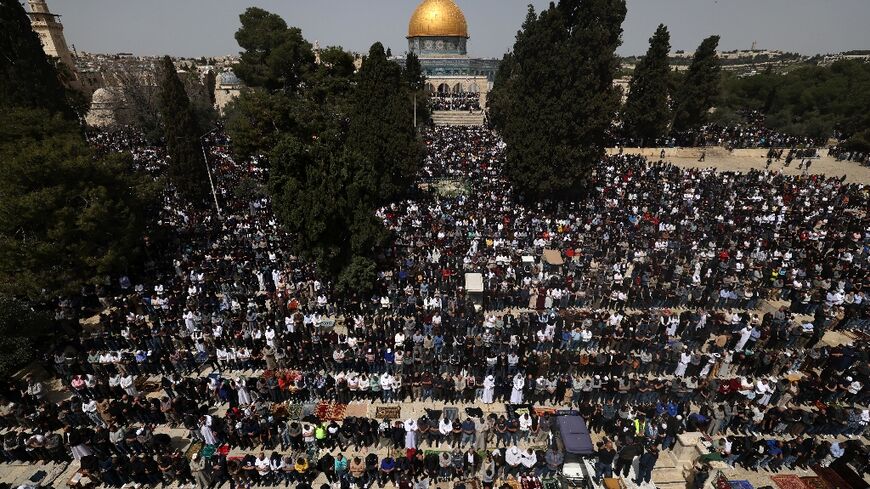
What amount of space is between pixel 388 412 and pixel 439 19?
69786mm

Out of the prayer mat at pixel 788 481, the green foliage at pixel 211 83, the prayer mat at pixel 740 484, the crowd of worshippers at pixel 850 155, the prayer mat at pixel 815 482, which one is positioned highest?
the green foliage at pixel 211 83

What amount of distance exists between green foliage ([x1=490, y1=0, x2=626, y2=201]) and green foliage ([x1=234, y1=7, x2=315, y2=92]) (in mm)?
18429

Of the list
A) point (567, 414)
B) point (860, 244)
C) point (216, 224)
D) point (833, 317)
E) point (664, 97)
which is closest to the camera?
point (567, 414)

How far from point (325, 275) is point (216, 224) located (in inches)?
386

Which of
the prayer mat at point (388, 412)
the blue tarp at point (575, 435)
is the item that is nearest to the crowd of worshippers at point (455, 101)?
the prayer mat at point (388, 412)

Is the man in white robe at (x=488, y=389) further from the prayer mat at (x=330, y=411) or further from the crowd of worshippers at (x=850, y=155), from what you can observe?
the crowd of worshippers at (x=850, y=155)

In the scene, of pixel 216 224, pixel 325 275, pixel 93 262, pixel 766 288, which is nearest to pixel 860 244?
pixel 766 288

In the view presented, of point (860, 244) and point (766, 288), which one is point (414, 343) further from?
point (860, 244)

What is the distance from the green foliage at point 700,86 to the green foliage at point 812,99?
13.2 meters

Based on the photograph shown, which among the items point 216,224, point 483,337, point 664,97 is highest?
point 664,97

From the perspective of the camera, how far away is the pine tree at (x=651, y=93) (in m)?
36.9

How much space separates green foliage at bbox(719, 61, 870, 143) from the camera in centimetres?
4303

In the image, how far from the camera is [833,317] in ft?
52.2

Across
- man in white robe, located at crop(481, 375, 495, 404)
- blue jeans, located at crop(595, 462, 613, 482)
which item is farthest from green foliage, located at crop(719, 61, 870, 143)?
man in white robe, located at crop(481, 375, 495, 404)
